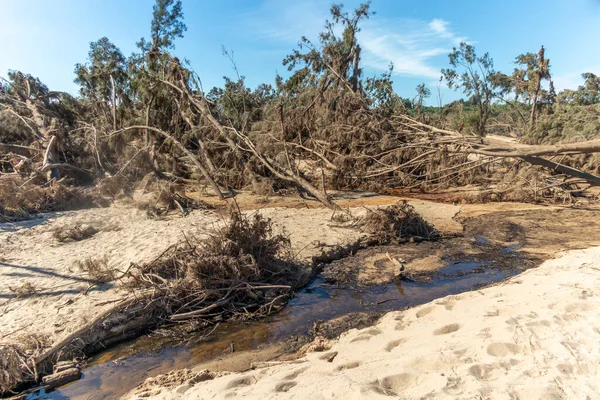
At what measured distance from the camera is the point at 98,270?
529 centimetres

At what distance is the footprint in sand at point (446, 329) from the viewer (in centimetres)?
→ 358

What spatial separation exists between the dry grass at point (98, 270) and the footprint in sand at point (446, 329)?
4004 millimetres

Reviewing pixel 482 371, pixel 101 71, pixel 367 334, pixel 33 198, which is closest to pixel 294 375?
pixel 367 334

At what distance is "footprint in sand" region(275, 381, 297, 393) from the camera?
2837 mm

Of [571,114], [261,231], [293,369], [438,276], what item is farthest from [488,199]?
[293,369]

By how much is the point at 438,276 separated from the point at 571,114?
39.4 ft

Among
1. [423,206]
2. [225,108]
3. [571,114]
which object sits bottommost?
[423,206]

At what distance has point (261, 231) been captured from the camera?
5621 mm

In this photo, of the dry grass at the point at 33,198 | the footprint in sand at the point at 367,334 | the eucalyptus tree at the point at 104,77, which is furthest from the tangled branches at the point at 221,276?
the eucalyptus tree at the point at 104,77

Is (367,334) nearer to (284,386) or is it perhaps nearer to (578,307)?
(284,386)

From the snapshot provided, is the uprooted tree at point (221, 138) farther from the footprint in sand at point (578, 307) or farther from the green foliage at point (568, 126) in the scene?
the footprint in sand at point (578, 307)

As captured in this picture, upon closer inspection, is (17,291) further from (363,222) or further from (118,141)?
(118,141)

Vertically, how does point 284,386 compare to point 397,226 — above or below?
below

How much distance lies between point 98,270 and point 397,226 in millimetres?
5112
